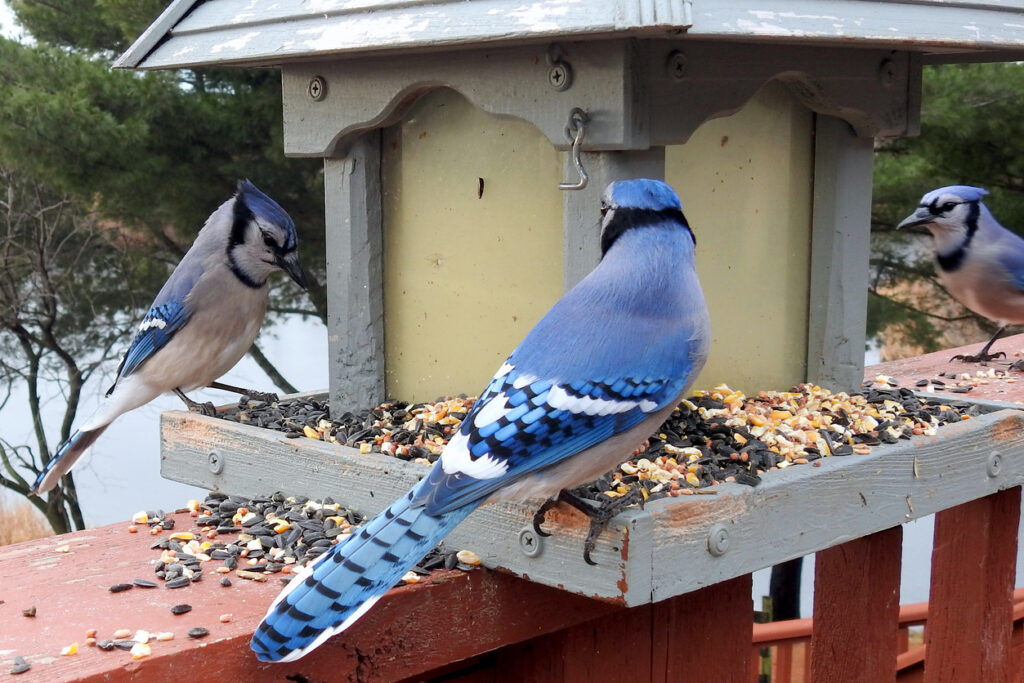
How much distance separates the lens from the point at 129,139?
5961 millimetres

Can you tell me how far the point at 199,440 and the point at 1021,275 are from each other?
2.64 metres

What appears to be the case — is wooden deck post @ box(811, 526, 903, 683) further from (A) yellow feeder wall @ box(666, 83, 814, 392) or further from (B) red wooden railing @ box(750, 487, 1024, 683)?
(A) yellow feeder wall @ box(666, 83, 814, 392)

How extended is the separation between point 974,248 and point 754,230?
62.6 inches

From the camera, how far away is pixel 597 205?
1.92 meters

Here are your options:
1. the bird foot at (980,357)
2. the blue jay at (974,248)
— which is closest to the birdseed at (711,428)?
the bird foot at (980,357)

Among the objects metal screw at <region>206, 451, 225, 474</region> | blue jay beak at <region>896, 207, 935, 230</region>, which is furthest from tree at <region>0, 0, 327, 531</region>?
metal screw at <region>206, 451, 225, 474</region>

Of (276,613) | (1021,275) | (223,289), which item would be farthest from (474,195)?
(1021,275)

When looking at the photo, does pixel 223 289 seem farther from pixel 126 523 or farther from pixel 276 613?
pixel 276 613

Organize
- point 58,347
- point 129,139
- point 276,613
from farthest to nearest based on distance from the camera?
point 58,347 < point 129,139 < point 276,613

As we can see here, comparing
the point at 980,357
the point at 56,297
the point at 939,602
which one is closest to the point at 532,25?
the point at 939,602

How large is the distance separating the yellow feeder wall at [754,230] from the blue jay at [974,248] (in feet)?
4.14

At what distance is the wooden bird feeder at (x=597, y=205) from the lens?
1.70 meters

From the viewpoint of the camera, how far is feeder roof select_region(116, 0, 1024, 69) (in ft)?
5.39

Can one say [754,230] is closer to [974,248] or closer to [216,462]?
[216,462]
